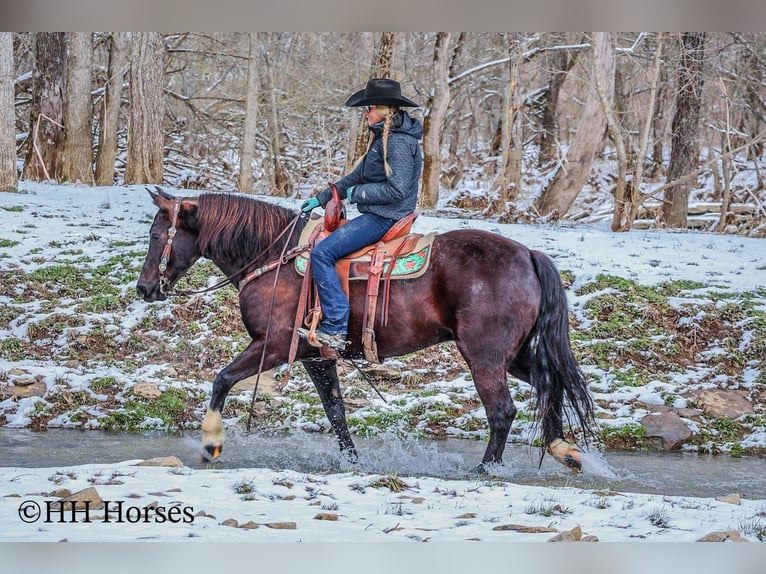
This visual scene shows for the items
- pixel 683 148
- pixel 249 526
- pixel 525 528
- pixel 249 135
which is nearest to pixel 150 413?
pixel 249 526

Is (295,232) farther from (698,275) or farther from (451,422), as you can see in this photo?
(698,275)

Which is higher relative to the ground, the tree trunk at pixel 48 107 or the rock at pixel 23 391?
the tree trunk at pixel 48 107

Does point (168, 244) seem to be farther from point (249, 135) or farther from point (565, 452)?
point (249, 135)

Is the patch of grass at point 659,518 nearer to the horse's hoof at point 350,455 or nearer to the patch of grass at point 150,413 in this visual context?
the horse's hoof at point 350,455

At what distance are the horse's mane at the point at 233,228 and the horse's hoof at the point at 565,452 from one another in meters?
1.78

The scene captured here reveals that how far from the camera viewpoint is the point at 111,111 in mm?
9414

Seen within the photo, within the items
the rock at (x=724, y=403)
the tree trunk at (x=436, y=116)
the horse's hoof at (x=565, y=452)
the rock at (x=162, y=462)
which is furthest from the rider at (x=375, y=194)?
the tree trunk at (x=436, y=116)

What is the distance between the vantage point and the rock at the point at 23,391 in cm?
577

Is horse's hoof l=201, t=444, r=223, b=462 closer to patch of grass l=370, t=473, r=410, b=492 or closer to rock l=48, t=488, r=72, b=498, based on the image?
rock l=48, t=488, r=72, b=498

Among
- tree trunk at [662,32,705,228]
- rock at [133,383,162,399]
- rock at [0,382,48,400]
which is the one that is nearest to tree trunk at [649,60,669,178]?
tree trunk at [662,32,705,228]

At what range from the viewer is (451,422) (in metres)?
5.82

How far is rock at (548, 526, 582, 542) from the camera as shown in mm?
3793
